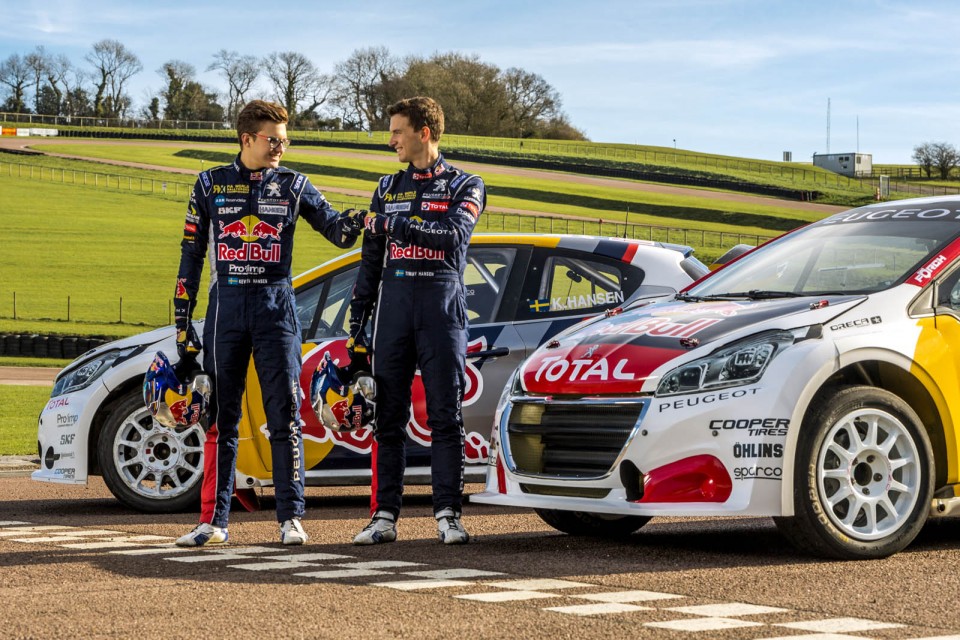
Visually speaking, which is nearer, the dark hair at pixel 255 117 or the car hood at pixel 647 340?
the car hood at pixel 647 340

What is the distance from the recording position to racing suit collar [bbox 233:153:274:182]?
264 inches

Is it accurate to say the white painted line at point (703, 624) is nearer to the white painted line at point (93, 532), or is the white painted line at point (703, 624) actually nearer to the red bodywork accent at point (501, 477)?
the red bodywork accent at point (501, 477)

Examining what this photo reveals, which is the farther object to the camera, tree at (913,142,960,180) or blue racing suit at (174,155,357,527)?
tree at (913,142,960,180)

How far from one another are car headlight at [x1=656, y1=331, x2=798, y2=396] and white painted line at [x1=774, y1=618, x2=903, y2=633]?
1.45 meters

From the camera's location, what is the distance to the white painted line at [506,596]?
496 cm

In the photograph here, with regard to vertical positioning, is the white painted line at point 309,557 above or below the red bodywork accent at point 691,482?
below

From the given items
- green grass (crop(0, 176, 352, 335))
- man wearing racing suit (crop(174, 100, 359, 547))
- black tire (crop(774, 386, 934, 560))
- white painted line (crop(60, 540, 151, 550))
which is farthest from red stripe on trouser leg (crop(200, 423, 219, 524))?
green grass (crop(0, 176, 352, 335))

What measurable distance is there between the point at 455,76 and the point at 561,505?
119403 millimetres

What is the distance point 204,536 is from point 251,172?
181cm

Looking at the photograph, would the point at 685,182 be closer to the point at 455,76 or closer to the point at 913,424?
the point at 455,76

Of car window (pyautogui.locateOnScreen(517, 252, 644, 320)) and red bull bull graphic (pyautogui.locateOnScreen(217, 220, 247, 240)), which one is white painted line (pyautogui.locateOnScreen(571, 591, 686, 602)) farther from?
car window (pyautogui.locateOnScreen(517, 252, 644, 320))

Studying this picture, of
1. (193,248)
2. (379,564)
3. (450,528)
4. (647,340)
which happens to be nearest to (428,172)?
(193,248)

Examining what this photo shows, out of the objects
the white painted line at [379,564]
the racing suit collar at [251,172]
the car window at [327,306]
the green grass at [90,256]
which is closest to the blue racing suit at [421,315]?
the racing suit collar at [251,172]

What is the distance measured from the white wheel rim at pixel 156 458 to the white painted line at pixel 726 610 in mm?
4231
